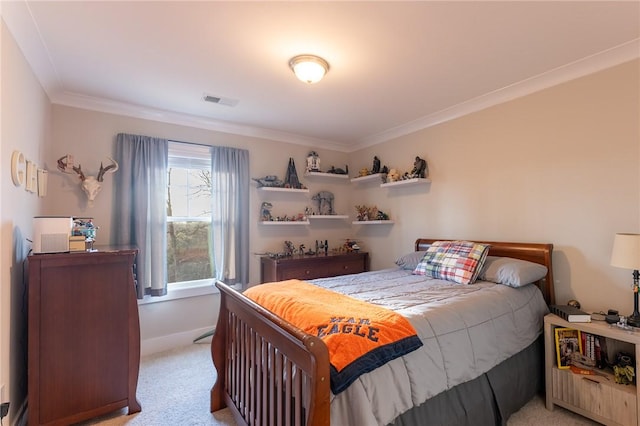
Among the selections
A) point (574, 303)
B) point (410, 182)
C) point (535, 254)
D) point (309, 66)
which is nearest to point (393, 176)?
point (410, 182)

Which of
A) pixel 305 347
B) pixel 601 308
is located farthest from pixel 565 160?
pixel 305 347

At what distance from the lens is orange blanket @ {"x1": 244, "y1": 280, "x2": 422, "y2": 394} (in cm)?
123

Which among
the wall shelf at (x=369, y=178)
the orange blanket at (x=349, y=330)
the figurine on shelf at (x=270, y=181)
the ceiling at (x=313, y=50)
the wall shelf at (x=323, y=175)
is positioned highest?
the ceiling at (x=313, y=50)

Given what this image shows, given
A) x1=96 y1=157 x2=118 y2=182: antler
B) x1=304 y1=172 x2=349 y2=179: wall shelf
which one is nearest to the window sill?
x1=96 y1=157 x2=118 y2=182: antler

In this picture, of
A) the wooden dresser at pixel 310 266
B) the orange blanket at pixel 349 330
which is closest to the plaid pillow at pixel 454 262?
the orange blanket at pixel 349 330

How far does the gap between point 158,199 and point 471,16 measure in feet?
10.3

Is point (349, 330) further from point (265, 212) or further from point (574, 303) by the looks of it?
point (265, 212)

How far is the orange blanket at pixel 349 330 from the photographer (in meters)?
1.23

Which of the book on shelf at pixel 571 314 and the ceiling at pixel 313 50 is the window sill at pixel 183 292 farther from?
the book on shelf at pixel 571 314

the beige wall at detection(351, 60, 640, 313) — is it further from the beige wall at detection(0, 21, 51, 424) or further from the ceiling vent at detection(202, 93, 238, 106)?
the beige wall at detection(0, 21, 51, 424)

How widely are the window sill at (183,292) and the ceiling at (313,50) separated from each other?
1.89 metres

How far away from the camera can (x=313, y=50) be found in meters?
2.09

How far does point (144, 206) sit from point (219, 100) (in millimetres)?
1315

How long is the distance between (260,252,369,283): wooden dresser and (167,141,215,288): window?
67 cm
